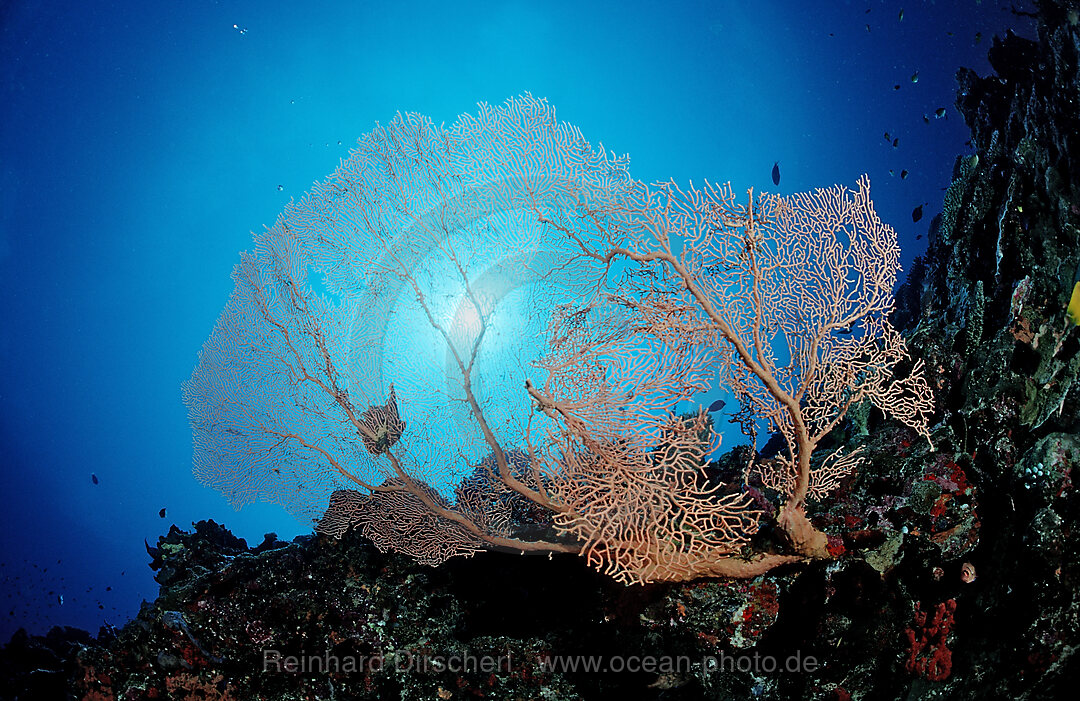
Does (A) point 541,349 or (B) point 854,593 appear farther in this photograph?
(A) point 541,349

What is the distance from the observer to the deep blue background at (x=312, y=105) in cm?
2069

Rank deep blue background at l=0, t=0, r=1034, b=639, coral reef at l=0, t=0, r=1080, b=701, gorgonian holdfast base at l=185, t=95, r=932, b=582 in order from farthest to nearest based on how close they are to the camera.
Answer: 1. deep blue background at l=0, t=0, r=1034, b=639
2. coral reef at l=0, t=0, r=1080, b=701
3. gorgonian holdfast base at l=185, t=95, r=932, b=582

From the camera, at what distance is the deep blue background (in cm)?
2069

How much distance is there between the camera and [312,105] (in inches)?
960

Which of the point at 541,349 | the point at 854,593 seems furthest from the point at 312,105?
the point at 854,593

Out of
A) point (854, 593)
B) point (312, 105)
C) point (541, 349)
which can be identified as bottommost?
point (854, 593)

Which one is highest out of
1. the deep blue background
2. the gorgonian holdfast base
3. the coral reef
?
the deep blue background

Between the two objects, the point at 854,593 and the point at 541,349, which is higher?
the point at 541,349

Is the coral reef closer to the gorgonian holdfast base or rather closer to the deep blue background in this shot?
the gorgonian holdfast base

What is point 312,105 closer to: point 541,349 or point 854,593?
point 541,349

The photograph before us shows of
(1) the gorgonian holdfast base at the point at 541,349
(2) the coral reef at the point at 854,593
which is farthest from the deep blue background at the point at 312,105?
(1) the gorgonian holdfast base at the point at 541,349

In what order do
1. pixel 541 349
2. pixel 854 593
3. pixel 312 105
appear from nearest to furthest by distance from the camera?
pixel 854 593 → pixel 541 349 → pixel 312 105

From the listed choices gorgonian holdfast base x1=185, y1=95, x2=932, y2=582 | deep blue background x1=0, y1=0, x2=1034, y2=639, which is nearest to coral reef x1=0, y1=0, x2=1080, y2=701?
gorgonian holdfast base x1=185, y1=95, x2=932, y2=582

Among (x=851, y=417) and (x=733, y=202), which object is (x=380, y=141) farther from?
(x=851, y=417)
